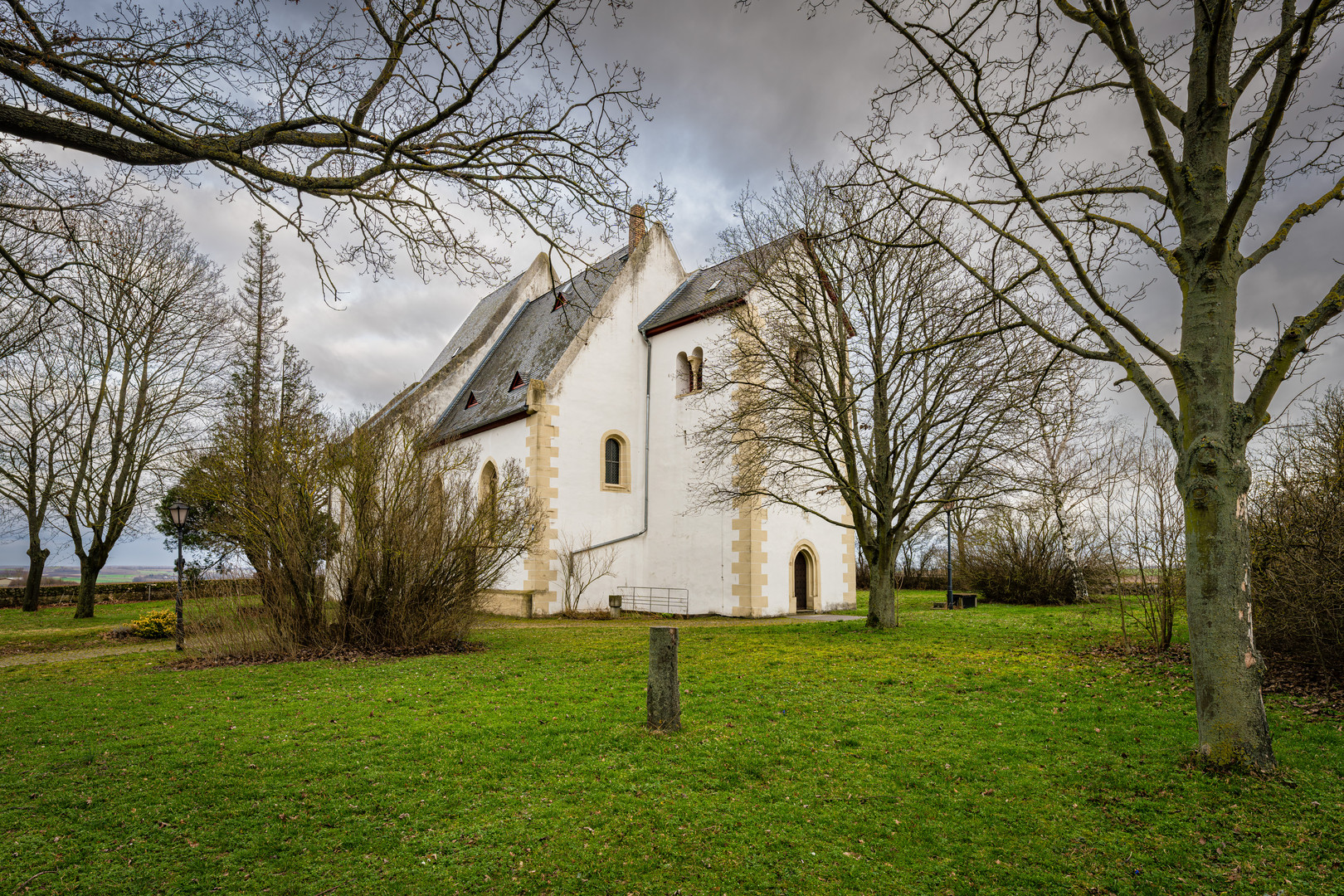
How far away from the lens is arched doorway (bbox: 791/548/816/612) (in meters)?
21.7

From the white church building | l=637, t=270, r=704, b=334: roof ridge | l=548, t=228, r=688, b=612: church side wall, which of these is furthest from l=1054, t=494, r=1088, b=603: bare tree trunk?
l=637, t=270, r=704, b=334: roof ridge

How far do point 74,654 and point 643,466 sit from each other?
14.7 metres

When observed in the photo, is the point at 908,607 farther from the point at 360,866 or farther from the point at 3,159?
the point at 3,159

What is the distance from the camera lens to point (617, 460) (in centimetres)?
2327

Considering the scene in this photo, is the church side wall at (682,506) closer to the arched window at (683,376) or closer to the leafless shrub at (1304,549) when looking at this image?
the arched window at (683,376)

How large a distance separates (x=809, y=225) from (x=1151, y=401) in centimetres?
960

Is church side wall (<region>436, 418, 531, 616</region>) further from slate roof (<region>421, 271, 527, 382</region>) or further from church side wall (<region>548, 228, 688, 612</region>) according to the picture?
slate roof (<region>421, 271, 527, 382</region>)

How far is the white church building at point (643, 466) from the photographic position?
2055 centimetres

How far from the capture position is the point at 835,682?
9141 millimetres

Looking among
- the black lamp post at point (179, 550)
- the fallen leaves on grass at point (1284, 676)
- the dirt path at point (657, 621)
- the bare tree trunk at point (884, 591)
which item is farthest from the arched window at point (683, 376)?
the fallen leaves on grass at point (1284, 676)

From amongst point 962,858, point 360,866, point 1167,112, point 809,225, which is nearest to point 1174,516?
point 1167,112

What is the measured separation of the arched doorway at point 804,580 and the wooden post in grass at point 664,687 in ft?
48.8

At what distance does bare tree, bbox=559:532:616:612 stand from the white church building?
13 centimetres

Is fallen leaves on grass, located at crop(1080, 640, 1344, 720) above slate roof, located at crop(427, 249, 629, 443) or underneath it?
underneath
